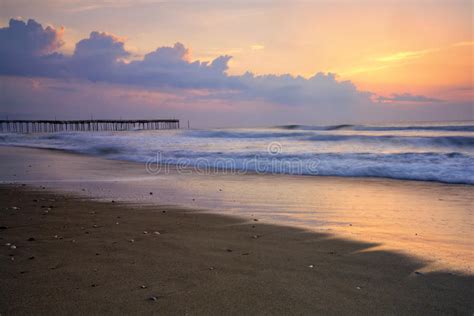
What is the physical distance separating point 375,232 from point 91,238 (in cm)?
313

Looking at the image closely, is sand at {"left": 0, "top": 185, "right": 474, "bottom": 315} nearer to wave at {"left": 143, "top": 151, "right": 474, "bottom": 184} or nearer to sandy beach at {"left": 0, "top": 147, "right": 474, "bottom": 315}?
sandy beach at {"left": 0, "top": 147, "right": 474, "bottom": 315}

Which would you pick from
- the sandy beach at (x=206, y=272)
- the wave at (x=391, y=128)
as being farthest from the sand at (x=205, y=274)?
the wave at (x=391, y=128)

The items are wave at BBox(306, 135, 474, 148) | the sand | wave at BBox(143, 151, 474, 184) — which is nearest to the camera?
the sand

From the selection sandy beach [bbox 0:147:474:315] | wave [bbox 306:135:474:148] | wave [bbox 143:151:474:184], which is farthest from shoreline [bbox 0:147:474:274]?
wave [bbox 306:135:474:148]

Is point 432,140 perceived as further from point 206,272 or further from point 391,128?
point 206,272

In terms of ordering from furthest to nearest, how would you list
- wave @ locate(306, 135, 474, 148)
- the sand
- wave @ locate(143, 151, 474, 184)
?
wave @ locate(306, 135, 474, 148)
wave @ locate(143, 151, 474, 184)
the sand

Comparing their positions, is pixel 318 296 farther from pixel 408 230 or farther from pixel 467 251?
→ pixel 408 230

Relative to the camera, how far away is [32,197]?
21.8ft

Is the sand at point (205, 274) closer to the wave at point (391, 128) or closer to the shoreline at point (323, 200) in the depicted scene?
the shoreline at point (323, 200)

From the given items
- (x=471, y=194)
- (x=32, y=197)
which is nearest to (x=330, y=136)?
(x=471, y=194)

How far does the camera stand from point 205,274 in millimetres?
2961

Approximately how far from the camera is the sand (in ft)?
7.98

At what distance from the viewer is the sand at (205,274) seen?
243 centimetres

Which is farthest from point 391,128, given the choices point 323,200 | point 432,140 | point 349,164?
point 323,200
